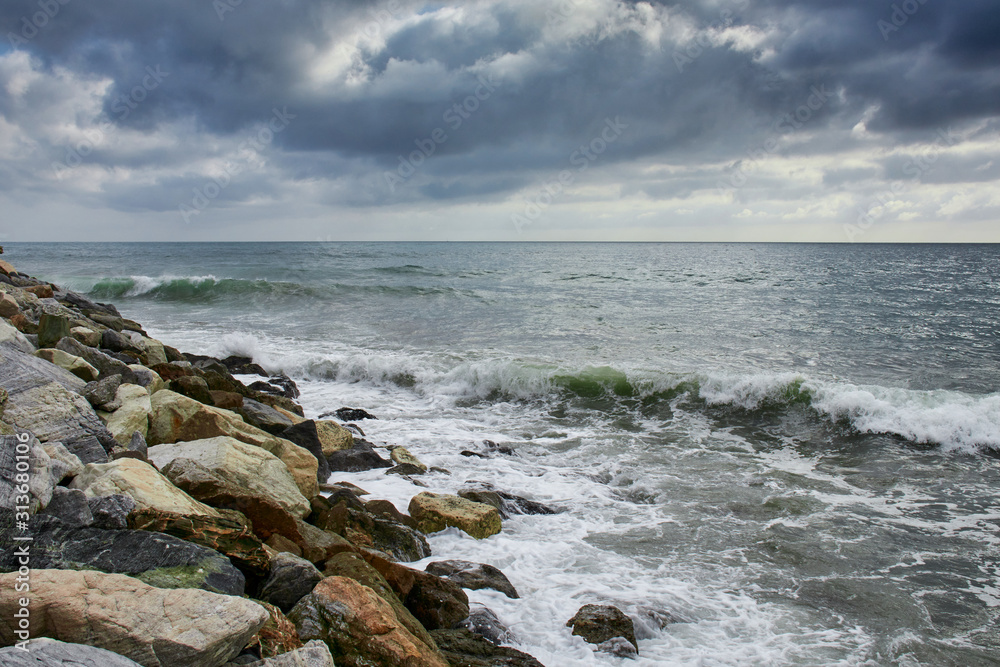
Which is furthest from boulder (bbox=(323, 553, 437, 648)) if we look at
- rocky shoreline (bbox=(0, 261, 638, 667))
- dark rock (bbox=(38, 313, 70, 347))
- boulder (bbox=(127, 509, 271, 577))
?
dark rock (bbox=(38, 313, 70, 347))

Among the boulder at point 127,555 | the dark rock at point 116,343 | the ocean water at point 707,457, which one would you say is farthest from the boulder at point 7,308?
the boulder at point 127,555

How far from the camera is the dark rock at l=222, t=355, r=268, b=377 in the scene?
14.9 m

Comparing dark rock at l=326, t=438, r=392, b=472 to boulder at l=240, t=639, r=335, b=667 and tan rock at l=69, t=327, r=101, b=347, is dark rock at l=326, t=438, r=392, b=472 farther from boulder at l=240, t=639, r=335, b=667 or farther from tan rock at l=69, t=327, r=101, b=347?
boulder at l=240, t=639, r=335, b=667

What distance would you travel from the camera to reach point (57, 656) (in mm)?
2500

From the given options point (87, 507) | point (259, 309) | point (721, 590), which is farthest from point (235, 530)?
point (259, 309)

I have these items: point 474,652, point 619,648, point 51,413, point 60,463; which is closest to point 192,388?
point 51,413

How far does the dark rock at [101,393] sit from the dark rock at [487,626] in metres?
4.48

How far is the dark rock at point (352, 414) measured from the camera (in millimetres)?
11484

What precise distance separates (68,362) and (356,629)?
18.9 ft

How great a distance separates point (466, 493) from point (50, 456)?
15.0 feet

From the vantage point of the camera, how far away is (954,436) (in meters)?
10.9

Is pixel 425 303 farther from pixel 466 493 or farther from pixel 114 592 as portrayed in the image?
pixel 114 592

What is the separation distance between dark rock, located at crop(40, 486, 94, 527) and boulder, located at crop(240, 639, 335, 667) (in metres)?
1.45

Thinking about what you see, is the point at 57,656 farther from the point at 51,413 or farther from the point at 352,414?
the point at 352,414
